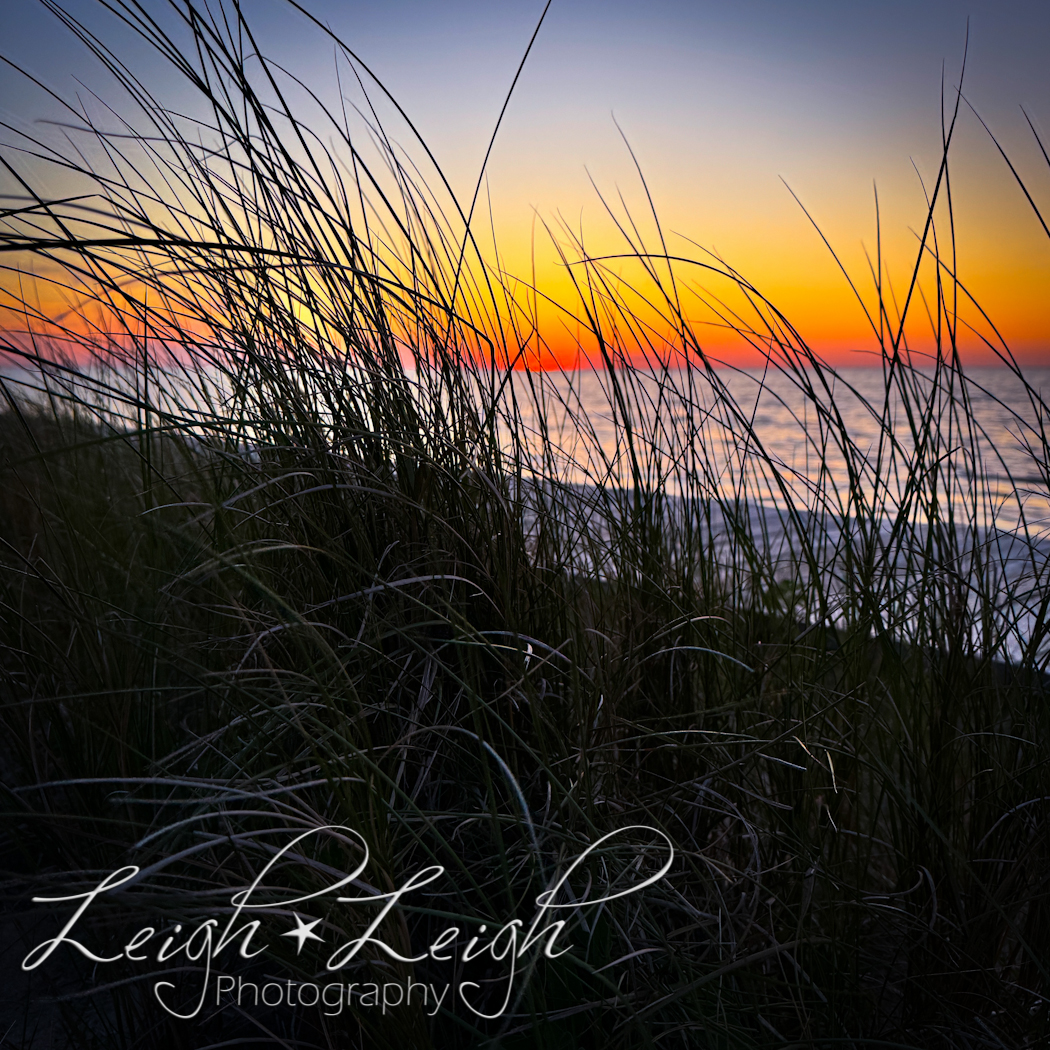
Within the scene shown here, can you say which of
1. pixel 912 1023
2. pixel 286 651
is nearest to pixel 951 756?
pixel 912 1023

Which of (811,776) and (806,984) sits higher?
(811,776)

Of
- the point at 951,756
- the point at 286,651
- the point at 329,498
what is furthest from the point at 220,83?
the point at 951,756

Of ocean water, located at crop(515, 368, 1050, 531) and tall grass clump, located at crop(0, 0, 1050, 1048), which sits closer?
tall grass clump, located at crop(0, 0, 1050, 1048)

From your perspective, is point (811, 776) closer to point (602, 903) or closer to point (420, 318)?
point (602, 903)

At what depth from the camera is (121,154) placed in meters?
1.23

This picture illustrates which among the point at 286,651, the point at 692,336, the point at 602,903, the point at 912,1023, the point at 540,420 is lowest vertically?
the point at 912,1023

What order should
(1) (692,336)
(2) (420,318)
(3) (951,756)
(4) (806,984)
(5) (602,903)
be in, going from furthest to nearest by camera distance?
1. (1) (692,336)
2. (2) (420,318)
3. (3) (951,756)
4. (4) (806,984)
5. (5) (602,903)

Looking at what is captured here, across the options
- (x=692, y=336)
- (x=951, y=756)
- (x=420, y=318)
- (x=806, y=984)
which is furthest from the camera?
(x=692, y=336)

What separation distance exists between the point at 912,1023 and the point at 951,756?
341mm

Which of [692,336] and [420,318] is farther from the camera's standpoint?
[692,336]

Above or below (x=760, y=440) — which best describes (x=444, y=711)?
below

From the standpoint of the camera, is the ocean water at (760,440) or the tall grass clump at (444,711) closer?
the tall grass clump at (444,711)

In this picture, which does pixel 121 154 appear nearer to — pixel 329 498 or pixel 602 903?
pixel 329 498

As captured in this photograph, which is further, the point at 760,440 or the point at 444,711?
the point at 760,440
